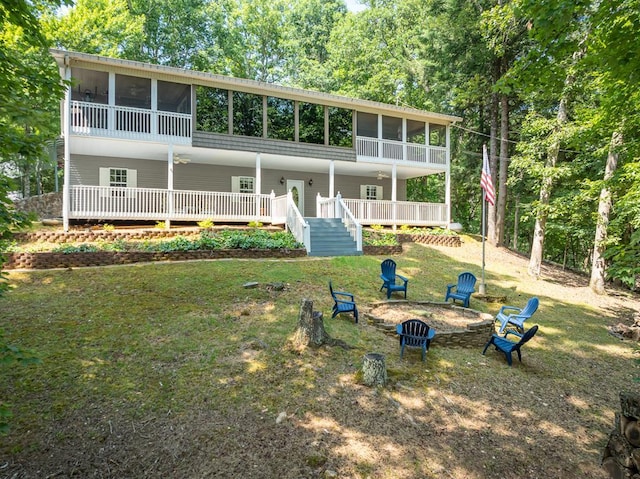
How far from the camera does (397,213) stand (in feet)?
53.6

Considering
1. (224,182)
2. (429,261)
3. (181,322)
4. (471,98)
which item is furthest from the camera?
(471,98)

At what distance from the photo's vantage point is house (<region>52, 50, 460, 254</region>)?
12.4 meters

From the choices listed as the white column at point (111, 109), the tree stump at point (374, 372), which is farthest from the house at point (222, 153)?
the tree stump at point (374, 372)

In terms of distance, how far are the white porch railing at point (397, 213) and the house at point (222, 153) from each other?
5 cm

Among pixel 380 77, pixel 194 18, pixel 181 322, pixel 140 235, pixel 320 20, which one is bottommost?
pixel 181 322

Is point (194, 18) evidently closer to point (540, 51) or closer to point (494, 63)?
point (494, 63)

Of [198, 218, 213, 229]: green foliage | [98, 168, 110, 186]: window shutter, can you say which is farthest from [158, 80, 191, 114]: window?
[198, 218, 213, 229]: green foliage

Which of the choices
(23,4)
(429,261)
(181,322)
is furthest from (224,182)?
(23,4)

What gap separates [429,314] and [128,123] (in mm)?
12319

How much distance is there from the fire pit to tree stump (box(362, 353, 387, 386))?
6.46 feet

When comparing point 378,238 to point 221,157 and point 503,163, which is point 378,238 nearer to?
point 221,157

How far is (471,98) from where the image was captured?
18.2 meters

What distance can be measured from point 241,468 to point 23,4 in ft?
16.0

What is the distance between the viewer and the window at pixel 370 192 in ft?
64.8
